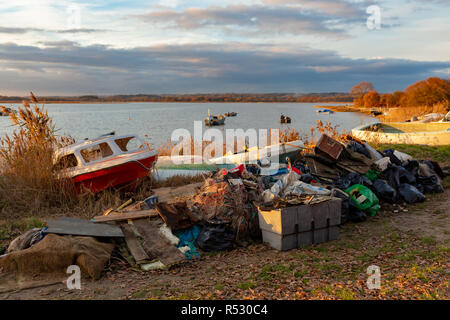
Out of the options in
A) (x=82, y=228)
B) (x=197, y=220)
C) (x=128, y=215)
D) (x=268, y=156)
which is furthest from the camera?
(x=268, y=156)

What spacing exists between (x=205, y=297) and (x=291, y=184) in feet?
11.9

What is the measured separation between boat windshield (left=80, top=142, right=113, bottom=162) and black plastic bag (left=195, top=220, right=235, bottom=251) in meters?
4.47

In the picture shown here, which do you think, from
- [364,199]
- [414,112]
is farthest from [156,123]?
[364,199]

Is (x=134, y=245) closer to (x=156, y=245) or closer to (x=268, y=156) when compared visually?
Result: (x=156, y=245)

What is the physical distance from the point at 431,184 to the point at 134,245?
286 inches

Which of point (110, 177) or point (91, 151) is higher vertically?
point (91, 151)

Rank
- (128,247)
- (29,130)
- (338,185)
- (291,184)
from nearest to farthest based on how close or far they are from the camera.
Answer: (128,247), (291,184), (338,185), (29,130)

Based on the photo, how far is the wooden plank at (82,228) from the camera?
5.92 meters

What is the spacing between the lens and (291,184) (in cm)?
757

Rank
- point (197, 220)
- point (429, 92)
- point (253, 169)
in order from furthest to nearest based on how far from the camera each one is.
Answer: point (429, 92)
point (253, 169)
point (197, 220)

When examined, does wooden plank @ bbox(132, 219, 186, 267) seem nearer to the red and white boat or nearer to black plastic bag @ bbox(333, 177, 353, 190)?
the red and white boat

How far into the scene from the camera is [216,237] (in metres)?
6.29
